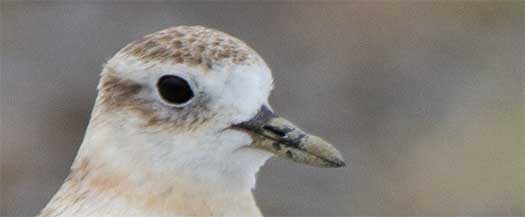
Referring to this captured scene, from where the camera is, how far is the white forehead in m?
4.25

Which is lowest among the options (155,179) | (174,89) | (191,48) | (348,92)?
(155,179)

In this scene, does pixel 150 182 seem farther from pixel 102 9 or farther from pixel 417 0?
pixel 417 0

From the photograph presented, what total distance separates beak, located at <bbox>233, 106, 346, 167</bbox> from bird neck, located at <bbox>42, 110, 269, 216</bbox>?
8 centimetres

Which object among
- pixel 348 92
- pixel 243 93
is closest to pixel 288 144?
pixel 243 93

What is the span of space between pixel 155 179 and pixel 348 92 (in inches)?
251

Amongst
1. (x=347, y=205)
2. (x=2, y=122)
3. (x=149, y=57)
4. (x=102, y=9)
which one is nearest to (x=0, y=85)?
(x=2, y=122)

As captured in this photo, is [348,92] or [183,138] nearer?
[183,138]

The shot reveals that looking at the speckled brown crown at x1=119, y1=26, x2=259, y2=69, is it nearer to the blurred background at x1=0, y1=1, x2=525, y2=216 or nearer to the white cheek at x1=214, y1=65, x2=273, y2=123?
the white cheek at x1=214, y1=65, x2=273, y2=123

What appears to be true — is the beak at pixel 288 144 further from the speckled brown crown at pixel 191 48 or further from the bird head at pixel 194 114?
the speckled brown crown at pixel 191 48

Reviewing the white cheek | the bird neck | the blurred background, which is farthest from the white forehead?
the blurred background

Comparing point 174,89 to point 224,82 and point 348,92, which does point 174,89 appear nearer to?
point 224,82

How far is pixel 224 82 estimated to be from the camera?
4.26 meters

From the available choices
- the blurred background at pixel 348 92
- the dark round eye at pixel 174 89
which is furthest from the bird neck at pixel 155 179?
the blurred background at pixel 348 92

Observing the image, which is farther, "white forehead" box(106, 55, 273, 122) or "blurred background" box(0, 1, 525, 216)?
"blurred background" box(0, 1, 525, 216)
